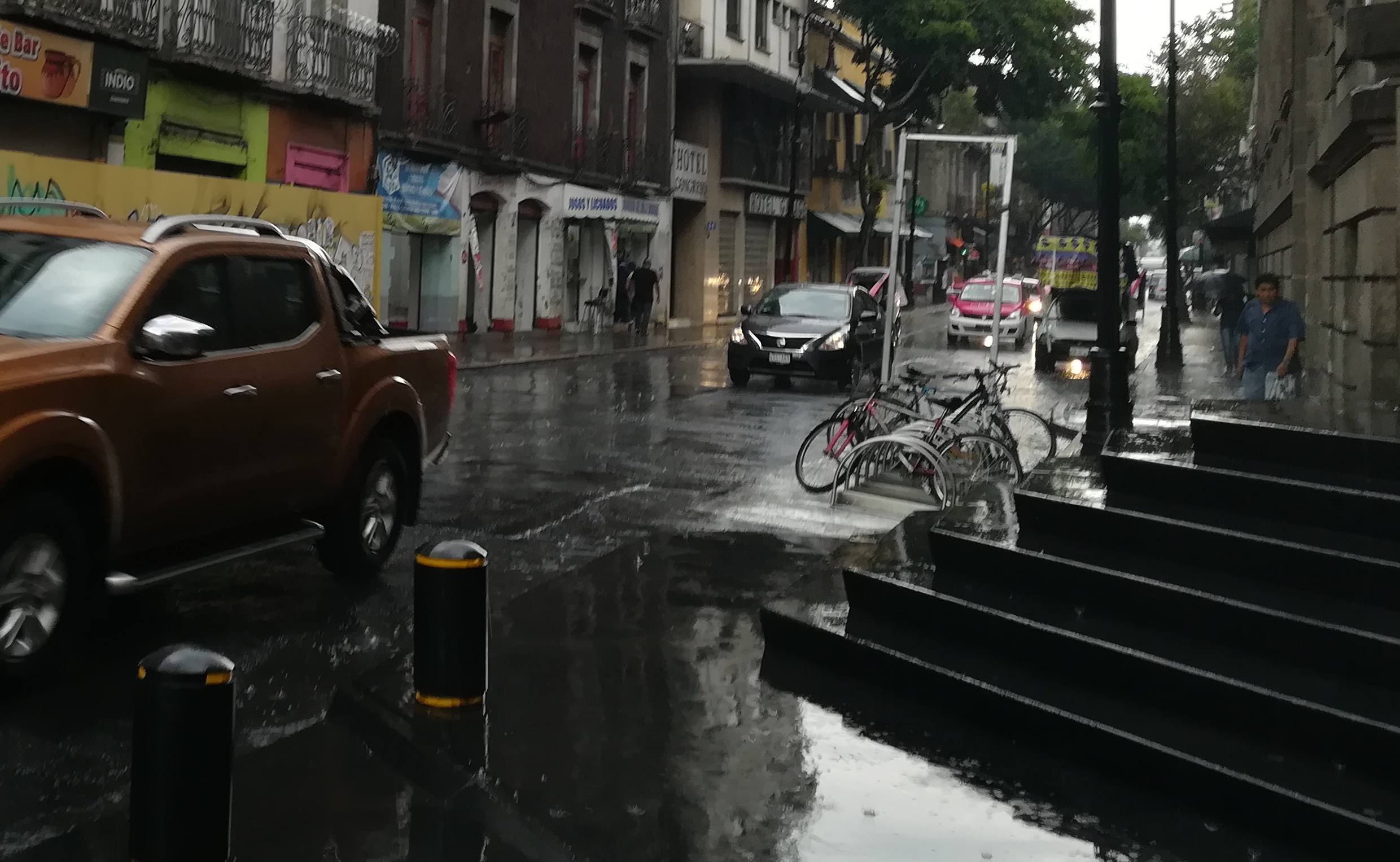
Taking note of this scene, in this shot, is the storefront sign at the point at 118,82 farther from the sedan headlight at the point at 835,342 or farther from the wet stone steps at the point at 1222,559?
the wet stone steps at the point at 1222,559

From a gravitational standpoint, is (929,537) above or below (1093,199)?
below

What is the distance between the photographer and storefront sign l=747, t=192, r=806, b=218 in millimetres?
51688

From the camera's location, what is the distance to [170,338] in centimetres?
660

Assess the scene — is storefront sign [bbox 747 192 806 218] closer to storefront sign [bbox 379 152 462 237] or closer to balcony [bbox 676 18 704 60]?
balcony [bbox 676 18 704 60]

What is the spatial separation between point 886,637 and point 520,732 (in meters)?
1.76

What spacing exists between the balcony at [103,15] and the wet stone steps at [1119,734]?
1586cm

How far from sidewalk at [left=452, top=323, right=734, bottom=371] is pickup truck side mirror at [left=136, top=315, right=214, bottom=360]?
18.1 m

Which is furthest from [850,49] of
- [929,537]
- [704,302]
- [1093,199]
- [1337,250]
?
[929,537]

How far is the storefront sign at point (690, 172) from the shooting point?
45500 millimetres

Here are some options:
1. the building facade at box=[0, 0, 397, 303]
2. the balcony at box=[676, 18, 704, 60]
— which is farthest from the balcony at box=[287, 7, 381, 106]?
the balcony at box=[676, 18, 704, 60]

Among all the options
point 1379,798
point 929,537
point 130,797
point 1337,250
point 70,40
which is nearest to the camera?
point 130,797

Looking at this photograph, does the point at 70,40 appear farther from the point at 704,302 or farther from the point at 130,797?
the point at 704,302

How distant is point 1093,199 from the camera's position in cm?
9144

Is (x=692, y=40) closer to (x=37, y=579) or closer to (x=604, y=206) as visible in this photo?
(x=604, y=206)
